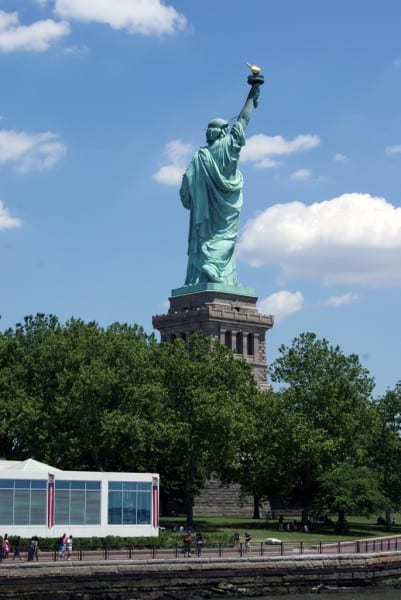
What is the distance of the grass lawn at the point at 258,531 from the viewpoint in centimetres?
6725

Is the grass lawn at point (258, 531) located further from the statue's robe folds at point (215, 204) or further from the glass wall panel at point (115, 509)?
the statue's robe folds at point (215, 204)

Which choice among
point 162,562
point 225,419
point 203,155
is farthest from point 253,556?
point 203,155

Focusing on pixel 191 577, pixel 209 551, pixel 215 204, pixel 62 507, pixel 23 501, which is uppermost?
pixel 215 204

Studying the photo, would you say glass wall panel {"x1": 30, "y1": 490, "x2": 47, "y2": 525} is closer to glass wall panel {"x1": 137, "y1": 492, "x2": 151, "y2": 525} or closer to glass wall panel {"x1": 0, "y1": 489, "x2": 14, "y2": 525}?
glass wall panel {"x1": 0, "y1": 489, "x2": 14, "y2": 525}

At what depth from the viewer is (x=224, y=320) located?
116 metres

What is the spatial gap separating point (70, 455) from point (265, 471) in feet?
56.7

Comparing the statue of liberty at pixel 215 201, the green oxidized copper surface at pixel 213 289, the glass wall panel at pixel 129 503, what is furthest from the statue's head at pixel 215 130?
the glass wall panel at pixel 129 503

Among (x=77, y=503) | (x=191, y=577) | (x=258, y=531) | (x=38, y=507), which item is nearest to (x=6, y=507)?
(x=38, y=507)

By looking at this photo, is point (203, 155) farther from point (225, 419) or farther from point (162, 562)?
point (162, 562)

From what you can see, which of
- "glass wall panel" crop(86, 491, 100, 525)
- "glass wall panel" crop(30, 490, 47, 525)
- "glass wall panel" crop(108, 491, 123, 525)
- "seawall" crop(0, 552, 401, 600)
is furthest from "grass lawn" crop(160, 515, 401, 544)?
"seawall" crop(0, 552, 401, 600)

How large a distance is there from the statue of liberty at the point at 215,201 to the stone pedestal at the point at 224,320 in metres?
2.24

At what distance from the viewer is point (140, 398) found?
3007 inches

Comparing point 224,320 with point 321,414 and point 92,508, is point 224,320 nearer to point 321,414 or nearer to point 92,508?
point 321,414

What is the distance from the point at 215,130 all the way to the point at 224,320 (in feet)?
75.5
